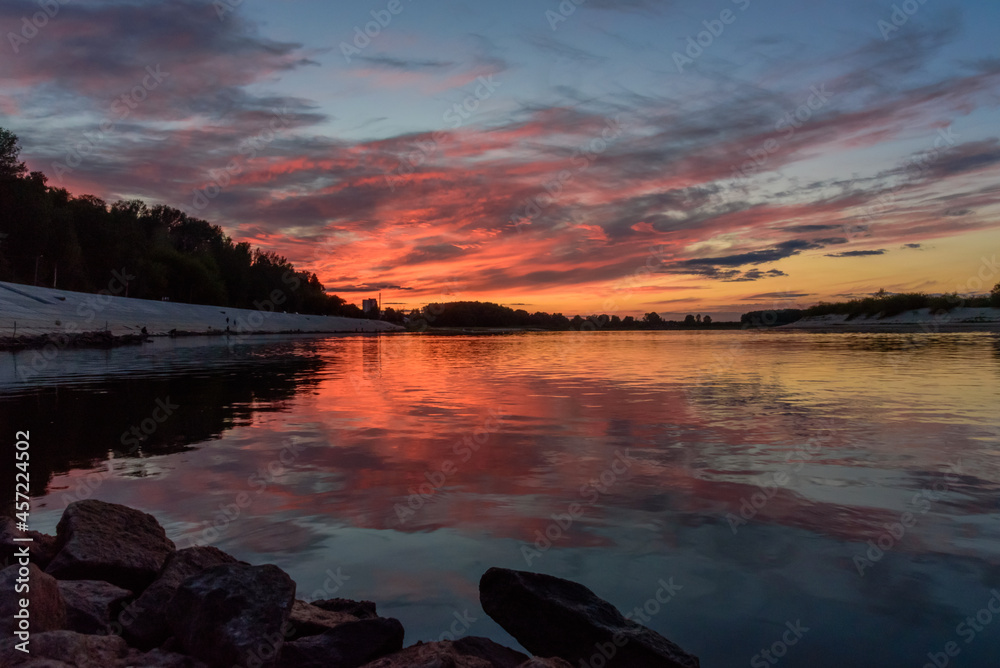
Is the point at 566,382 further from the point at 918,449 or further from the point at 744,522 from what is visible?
the point at 744,522

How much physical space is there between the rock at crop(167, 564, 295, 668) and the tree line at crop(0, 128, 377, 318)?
272 ft

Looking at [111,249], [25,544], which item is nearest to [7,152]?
[111,249]

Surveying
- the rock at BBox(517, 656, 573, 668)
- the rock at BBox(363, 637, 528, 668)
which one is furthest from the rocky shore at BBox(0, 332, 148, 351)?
the rock at BBox(517, 656, 573, 668)

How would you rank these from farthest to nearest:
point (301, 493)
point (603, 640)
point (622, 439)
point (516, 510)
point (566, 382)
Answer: point (566, 382), point (622, 439), point (301, 493), point (516, 510), point (603, 640)

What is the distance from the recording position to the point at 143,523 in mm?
6082

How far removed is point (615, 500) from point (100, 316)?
74.4 m

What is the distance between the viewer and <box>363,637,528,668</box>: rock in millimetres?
3848

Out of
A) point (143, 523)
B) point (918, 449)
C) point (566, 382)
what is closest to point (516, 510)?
point (143, 523)

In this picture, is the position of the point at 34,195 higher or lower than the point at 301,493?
higher

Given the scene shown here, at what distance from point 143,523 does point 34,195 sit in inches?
3460

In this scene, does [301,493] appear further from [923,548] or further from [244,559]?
[923,548]

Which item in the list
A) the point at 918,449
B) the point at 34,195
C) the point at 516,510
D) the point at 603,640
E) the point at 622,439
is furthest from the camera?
the point at 34,195

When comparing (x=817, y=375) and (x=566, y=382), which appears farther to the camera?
(x=817, y=375)

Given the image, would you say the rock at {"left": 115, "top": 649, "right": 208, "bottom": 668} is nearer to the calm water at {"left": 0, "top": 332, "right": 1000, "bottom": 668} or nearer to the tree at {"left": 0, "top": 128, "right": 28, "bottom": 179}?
the calm water at {"left": 0, "top": 332, "right": 1000, "bottom": 668}
